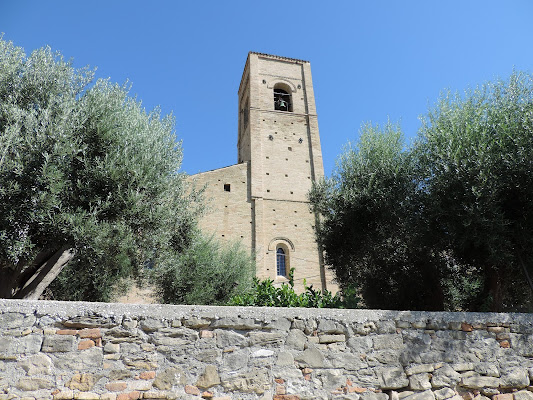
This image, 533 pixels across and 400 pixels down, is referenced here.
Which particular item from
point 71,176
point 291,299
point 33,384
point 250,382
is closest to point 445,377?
point 250,382

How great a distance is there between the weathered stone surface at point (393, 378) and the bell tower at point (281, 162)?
12.2 meters

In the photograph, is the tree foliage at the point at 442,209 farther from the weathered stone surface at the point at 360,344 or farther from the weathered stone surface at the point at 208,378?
the weathered stone surface at the point at 208,378

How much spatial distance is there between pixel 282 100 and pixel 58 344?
760 inches

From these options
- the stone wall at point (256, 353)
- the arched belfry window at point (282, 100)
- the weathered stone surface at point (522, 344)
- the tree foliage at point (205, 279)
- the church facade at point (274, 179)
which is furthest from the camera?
Result: the arched belfry window at point (282, 100)

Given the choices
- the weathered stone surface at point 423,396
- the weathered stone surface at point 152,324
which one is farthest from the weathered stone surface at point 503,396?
the weathered stone surface at point 152,324

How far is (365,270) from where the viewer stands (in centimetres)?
1000

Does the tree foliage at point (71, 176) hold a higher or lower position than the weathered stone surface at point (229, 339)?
higher

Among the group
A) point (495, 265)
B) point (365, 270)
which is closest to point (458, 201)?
point (495, 265)

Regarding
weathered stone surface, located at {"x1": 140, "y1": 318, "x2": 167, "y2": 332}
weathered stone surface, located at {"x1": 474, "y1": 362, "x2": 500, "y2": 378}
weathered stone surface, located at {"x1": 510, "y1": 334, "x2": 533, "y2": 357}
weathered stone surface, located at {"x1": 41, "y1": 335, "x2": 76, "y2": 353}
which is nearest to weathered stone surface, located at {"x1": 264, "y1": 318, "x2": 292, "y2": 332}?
weathered stone surface, located at {"x1": 140, "y1": 318, "x2": 167, "y2": 332}

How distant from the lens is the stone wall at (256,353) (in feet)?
11.2

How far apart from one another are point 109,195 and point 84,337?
3134 mm

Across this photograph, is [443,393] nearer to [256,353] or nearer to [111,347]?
[256,353]

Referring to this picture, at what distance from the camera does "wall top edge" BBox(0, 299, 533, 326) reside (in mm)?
3539

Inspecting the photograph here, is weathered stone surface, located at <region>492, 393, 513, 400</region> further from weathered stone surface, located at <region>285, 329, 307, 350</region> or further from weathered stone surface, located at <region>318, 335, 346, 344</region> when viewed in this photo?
weathered stone surface, located at <region>285, 329, 307, 350</region>
